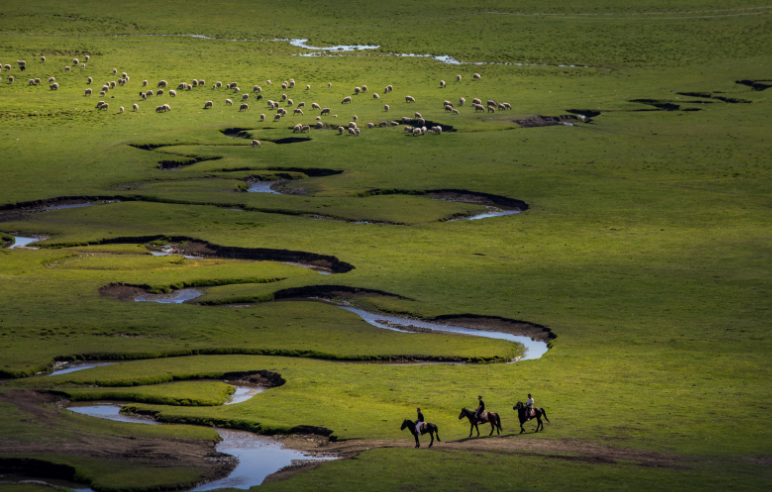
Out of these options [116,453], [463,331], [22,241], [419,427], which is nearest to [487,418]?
[419,427]

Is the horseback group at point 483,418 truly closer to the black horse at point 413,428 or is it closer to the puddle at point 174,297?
A: the black horse at point 413,428

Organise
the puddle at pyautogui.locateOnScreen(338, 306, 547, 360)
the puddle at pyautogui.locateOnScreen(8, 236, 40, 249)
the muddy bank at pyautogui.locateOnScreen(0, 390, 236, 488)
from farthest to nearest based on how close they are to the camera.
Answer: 1. the puddle at pyautogui.locateOnScreen(8, 236, 40, 249)
2. the puddle at pyautogui.locateOnScreen(338, 306, 547, 360)
3. the muddy bank at pyautogui.locateOnScreen(0, 390, 236, 488)

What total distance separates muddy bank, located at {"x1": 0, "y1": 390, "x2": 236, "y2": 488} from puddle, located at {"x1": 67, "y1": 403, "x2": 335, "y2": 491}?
38cm

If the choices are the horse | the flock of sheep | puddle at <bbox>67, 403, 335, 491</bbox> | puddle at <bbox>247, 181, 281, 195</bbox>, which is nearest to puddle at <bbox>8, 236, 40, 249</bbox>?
puddle at <bbox>247, 181, 281, 195</bbox>

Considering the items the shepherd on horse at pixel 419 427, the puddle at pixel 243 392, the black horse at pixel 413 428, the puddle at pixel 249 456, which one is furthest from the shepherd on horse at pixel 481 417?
the puddle at pixel 243 392

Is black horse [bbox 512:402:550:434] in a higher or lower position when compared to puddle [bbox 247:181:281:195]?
lower

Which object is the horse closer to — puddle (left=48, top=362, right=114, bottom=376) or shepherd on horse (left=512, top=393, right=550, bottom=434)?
shepherd on horse (left=512, top=393, right=550, bottom=434)

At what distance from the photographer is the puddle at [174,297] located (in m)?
49.3

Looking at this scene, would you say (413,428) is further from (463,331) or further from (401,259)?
(401,259)

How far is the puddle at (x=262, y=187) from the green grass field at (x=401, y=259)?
4.57 feet

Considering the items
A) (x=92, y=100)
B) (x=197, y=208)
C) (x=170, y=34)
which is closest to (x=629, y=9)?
(x=170, y=34)

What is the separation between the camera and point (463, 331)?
45.3 metres

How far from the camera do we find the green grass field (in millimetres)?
30078

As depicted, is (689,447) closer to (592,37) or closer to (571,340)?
(571,340)
